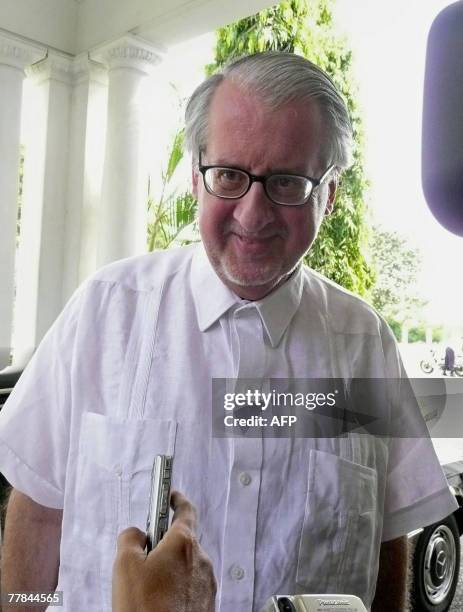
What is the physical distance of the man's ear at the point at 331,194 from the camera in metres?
0.76

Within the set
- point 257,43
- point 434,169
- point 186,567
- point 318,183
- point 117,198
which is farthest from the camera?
point 117,198

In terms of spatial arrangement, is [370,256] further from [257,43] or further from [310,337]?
[257,43]

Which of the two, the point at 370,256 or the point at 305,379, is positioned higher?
the point at 370,256

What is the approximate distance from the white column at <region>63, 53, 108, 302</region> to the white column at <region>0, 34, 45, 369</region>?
9cm

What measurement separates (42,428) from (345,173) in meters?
0.49

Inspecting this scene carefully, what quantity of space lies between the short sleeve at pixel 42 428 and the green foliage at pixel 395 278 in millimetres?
387

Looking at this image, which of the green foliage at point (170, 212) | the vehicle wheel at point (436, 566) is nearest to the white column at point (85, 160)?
the green foliage at point (170, 212)

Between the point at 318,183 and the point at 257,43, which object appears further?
the point at 257,43

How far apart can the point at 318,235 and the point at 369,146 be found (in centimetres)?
12

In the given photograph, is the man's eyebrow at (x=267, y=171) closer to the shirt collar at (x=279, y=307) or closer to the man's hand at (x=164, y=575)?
the shirt collar at (x=279, y=307)

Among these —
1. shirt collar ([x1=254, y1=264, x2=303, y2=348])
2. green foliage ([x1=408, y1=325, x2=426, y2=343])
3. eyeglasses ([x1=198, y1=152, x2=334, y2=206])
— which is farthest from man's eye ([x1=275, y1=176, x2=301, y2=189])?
green foliage ([x1=408, y1=325, x2=426, y2=343])

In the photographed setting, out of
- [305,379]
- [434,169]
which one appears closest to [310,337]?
[305,379]

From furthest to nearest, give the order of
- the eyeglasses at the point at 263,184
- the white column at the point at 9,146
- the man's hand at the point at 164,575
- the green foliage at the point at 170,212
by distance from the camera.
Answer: the white column at the point at 9,146 → the green foliage at the point at 170,212 → the eyeglasses at the point at 263,184 → the man's hand at the point at 164,575

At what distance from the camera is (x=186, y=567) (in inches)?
25.0
